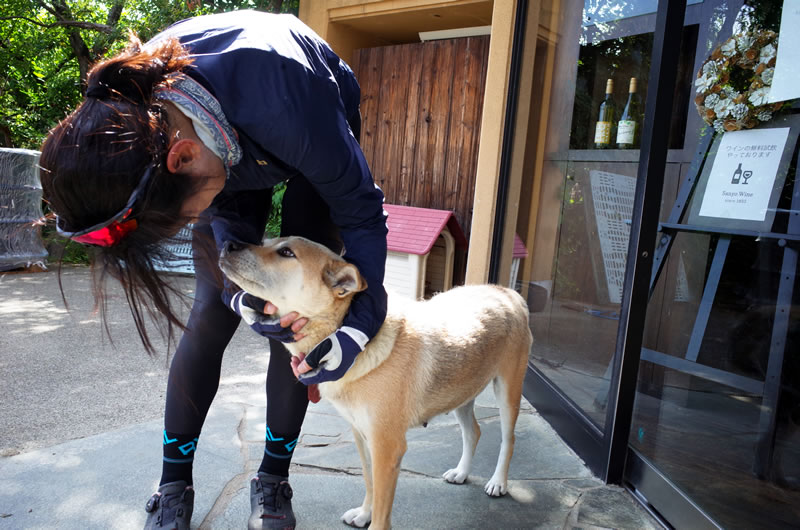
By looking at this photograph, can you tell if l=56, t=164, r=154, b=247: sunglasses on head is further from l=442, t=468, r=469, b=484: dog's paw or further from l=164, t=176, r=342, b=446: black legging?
l=442, t=468, r=469, b=484: dog's paw

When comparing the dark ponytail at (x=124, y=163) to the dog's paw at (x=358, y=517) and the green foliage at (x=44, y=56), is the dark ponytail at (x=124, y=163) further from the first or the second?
the green foliage at (x=44, y=56)

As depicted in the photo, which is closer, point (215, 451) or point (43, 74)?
point (215, 451)

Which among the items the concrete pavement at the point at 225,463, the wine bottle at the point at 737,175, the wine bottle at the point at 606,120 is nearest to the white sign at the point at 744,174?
the wine bottle at the point at 737,175

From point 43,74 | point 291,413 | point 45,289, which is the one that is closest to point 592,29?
point 291,413

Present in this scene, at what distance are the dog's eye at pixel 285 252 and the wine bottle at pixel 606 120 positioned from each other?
2057 millimetres

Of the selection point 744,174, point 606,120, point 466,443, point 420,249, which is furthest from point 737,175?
point 420,249

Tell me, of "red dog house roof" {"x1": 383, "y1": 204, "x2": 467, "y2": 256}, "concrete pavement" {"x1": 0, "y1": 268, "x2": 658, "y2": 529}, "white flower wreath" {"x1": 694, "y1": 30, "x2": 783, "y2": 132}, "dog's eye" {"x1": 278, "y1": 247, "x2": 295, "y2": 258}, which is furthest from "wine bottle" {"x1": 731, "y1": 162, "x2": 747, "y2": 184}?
"red dog house roof" {"x1": 383, "y1": 204, "x2": 467, "y2": 256}

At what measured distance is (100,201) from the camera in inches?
54.4

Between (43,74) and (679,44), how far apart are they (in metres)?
12.6

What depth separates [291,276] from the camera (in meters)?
2.11

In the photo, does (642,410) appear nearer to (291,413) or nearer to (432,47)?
(291,413)

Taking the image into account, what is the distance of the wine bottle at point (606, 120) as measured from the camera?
3.25m

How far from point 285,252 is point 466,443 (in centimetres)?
134

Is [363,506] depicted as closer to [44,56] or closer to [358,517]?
[358,517]
